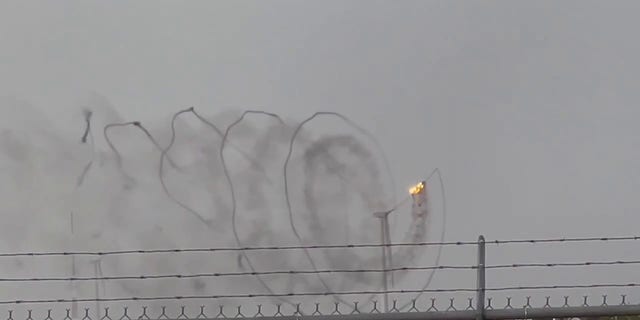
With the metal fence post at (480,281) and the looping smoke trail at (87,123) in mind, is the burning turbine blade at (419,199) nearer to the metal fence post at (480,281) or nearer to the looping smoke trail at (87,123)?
the metal fence post at (480,281)

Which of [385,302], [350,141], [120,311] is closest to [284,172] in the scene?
[350,141]

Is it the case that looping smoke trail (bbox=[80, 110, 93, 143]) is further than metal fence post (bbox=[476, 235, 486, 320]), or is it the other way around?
looping smoke trail (bbox=[80, 110, 93, 143])

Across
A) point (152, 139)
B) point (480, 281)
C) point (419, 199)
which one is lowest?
point (480, 281)

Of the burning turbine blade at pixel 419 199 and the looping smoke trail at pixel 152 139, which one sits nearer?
the looping smoke trail at pixel 152 139

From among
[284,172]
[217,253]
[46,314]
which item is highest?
[284,172]

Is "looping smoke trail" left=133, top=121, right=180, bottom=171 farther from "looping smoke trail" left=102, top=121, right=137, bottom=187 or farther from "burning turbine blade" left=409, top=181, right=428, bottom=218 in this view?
"burning turbine blade" left=409, top=181, right=428, bottom=218

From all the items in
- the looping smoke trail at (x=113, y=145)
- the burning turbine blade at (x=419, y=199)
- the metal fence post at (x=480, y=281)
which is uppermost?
the looping smoke trail at (x=113, y=145)

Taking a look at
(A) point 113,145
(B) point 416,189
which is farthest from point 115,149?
(B) point 416,189

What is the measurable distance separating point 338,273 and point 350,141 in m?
0.77

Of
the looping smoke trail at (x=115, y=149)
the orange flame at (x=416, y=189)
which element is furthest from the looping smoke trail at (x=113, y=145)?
the orange flame at (x=416, y=189)

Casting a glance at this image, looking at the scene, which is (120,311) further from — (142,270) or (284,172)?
(284,172)

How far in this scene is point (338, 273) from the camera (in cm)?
431

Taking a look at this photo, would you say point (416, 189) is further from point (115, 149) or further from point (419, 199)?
point (115, 149)

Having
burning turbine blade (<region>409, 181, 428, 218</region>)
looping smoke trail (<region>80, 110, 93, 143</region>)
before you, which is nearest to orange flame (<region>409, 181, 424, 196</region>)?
burning turbine blade (<region>409, 181, 428, 218</region>)
